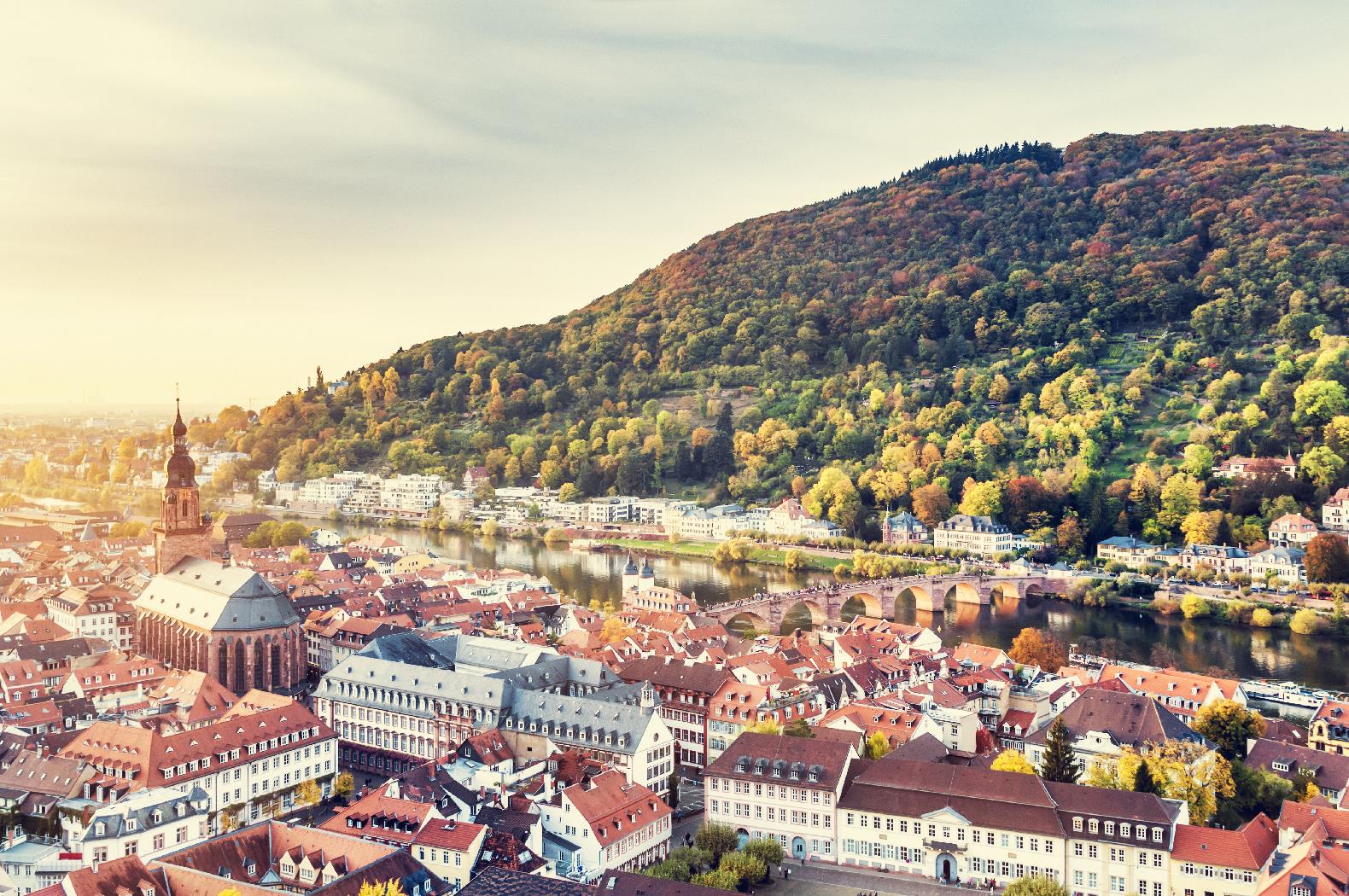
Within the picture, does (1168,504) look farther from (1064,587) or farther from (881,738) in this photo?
(881,738)

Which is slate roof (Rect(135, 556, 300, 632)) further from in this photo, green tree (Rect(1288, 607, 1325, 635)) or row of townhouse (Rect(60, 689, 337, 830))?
green tree (Rect(1288, 607, 1325, 635))

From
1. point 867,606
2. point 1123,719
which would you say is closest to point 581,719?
point 1123,719

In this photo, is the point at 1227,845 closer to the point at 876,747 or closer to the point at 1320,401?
the point at 876,747

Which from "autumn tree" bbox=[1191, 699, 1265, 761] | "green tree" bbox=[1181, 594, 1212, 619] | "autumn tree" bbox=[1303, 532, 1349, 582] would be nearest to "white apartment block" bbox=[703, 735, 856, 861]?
"autumn tree" bbox=[1191, 699, 1265, 761]

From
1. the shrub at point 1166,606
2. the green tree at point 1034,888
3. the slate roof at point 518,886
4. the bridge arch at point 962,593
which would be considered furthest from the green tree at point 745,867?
the shrub at point 1166,606

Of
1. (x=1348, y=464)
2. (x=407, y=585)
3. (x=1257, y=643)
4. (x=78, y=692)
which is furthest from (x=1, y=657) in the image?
(x=1348, y=464)

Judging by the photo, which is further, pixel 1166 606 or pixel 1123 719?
pixel 1166 606

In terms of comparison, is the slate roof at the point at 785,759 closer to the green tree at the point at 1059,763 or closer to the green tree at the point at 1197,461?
the green tree at the point at 1059,763
